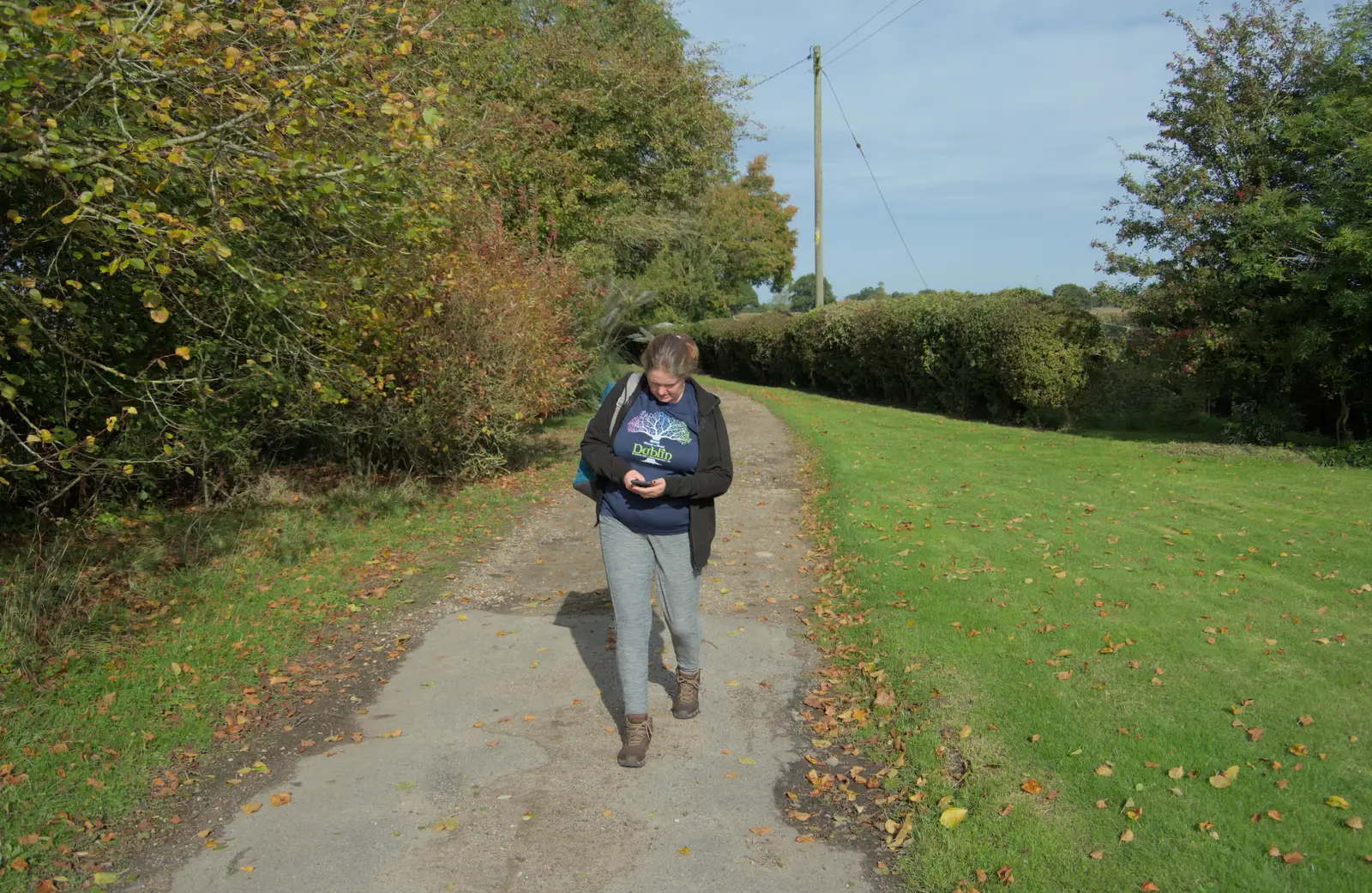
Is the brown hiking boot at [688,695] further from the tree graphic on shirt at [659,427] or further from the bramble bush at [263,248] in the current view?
the bramble bush at [263,248]

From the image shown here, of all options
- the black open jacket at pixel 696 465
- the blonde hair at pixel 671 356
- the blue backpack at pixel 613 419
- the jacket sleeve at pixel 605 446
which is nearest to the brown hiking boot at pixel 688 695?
the black open jacket at pixel 696 465

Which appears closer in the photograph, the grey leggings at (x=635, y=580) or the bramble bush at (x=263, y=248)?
the grey leggings at (x=635, y=580)

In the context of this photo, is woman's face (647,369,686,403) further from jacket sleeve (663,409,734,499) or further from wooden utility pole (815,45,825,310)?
wooden utility pole (815,45,825,310)

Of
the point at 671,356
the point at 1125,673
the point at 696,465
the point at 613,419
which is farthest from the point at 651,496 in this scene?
the point at 1125,673

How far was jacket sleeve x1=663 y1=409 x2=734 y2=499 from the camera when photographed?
13.6 feet

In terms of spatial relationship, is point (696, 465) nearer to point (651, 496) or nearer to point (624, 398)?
point (651, 496)

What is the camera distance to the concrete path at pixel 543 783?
11.2ft

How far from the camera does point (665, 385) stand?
420cm

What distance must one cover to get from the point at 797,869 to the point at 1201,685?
2.63 meters

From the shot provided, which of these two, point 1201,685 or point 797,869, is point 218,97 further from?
point 1201,685

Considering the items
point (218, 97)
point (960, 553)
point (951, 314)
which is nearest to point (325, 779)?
point (218, 97)

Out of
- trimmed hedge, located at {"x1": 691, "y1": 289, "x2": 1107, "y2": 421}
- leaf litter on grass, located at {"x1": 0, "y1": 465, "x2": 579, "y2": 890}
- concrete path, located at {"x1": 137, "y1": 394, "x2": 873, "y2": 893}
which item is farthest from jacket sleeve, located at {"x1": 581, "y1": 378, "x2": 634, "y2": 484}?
trimmed hedge, located at {"x1": 691, "y1": 289, "x2": 1107, "y2": 421}

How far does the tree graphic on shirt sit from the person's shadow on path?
1.07 metres

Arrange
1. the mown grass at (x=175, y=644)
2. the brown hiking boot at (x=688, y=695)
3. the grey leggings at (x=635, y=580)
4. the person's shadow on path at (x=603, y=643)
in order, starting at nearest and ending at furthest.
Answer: the mown grass at (x=175, y=644) < the grey leggings at (x=635, y=580) < the brown hiking boot at (x=688, y=695) < the person's shadow on path at (x=603, y=643)
